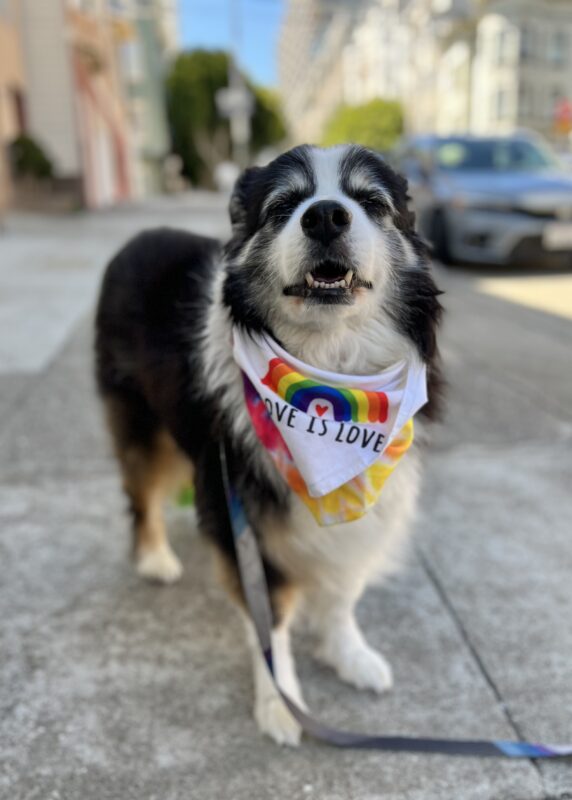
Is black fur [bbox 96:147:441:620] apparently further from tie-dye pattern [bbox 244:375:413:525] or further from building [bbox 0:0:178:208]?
building [bbox 0:0:178:208]

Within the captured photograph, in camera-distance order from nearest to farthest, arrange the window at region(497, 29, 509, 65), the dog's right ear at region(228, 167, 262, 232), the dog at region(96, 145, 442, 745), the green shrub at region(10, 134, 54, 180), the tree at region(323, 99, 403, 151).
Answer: the dog at region(96, 145, 442, 745) < the dog's right ear at region(228, 167, 262, 232) < the green shrub at region(10, 134, 54, 180) < the window at region(497, 29, 509, 65) < the tree at region(323, 99, 403, 151)

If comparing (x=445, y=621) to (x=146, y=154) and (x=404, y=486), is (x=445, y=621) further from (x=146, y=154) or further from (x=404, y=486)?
(x=146, y=154)

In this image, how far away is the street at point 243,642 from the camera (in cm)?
189

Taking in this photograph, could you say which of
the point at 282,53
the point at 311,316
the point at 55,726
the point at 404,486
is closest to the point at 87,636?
the point at 55,726

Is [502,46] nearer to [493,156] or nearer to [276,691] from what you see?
[493,156]

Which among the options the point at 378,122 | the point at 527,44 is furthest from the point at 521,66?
the point at 378,122

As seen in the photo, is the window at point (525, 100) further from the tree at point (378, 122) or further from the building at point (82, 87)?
the building at point (82, 87)

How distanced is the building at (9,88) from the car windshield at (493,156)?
9896mm

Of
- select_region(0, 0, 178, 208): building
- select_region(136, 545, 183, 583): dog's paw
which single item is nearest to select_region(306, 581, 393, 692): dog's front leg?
select_region(136, 545, 183, 583): dog's paw

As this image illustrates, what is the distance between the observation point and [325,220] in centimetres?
171

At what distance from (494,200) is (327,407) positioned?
23.9ft

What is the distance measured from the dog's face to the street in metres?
1.17

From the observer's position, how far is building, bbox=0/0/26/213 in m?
15.4

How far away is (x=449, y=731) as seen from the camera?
2.03m
